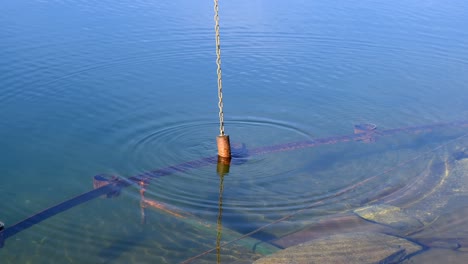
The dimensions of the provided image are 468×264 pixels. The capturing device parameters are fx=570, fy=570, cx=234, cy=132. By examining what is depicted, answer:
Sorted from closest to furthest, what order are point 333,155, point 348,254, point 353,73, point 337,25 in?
point 348,254, point 333,155, point 353,73, point 337,25

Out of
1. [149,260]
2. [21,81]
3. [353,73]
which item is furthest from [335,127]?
[21,81]

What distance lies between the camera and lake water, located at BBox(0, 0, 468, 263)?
21.6 ft

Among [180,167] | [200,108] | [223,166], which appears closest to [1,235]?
[180,167]

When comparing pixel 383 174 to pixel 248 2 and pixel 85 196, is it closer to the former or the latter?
pixel 85 196

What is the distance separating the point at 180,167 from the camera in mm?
7824

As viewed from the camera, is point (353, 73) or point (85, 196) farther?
point (353, 73)

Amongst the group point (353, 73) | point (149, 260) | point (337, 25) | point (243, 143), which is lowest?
point (149, 260)

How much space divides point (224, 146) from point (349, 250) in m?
2.65

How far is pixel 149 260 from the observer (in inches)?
229

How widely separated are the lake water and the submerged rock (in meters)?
0.44

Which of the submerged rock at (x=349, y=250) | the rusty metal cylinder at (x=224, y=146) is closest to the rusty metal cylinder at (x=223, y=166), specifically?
the rusty metal cylinder at (x=224, y=146)

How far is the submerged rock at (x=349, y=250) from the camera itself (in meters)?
5.60

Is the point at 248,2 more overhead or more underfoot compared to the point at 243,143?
more overhead

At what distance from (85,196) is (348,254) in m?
3.24
